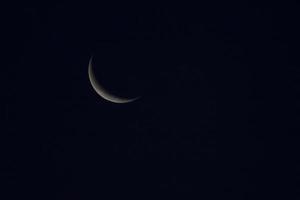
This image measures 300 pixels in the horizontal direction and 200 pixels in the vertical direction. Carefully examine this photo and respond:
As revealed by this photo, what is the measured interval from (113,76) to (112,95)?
2.00 feet

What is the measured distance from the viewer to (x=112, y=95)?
10414mm

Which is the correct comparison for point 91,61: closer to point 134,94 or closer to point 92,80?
point 92,80

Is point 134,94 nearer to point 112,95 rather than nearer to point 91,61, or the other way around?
point 112,95

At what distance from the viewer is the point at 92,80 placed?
1049 centimetres

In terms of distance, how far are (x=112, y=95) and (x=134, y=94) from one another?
74 centimetres

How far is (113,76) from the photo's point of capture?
34.9 feet

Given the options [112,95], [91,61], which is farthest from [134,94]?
[91,61]

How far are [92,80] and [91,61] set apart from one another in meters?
0.60

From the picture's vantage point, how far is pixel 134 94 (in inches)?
426

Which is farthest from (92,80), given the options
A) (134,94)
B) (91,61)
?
(134,94)

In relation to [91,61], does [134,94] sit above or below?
below

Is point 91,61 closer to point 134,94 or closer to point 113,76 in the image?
point 113,76
